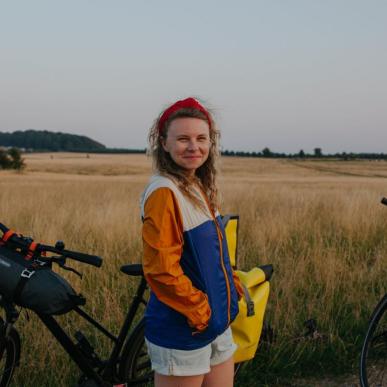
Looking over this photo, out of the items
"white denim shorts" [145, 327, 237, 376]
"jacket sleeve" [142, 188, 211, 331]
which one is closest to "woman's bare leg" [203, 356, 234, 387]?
"white denim shorts" [145, 327, 237, 376]

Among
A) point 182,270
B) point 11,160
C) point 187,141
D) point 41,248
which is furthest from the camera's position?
point 11,160

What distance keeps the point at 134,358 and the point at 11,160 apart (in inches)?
1951

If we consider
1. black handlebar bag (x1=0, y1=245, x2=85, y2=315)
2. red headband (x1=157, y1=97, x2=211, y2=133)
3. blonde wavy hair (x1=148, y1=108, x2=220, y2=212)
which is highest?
red headband (x1=157, y1=97, x2=211, y2=133)

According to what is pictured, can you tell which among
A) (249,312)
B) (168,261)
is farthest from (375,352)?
(168,261)

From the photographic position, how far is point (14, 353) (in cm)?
252

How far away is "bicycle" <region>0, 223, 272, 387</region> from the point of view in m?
Result: 2.39

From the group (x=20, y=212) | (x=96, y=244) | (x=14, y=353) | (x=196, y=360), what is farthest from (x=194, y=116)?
(x=20, y=212)

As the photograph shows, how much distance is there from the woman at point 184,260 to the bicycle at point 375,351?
121cm

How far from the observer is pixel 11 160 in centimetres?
4903

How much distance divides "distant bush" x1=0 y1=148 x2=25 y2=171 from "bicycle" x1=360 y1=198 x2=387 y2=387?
1914 inches

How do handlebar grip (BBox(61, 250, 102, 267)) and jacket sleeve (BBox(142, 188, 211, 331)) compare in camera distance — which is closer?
jacket sleeve (BBox(142, 188, 211, 331))

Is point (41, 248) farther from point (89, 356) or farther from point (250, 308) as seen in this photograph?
point (250, 308)

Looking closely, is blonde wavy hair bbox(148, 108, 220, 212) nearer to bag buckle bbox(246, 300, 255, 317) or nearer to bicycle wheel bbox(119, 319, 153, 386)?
bag buckle bbox(246, 300, 255, 317)

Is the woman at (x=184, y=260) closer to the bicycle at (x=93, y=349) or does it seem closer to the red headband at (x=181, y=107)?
the red headband at (x=181, y=107)
